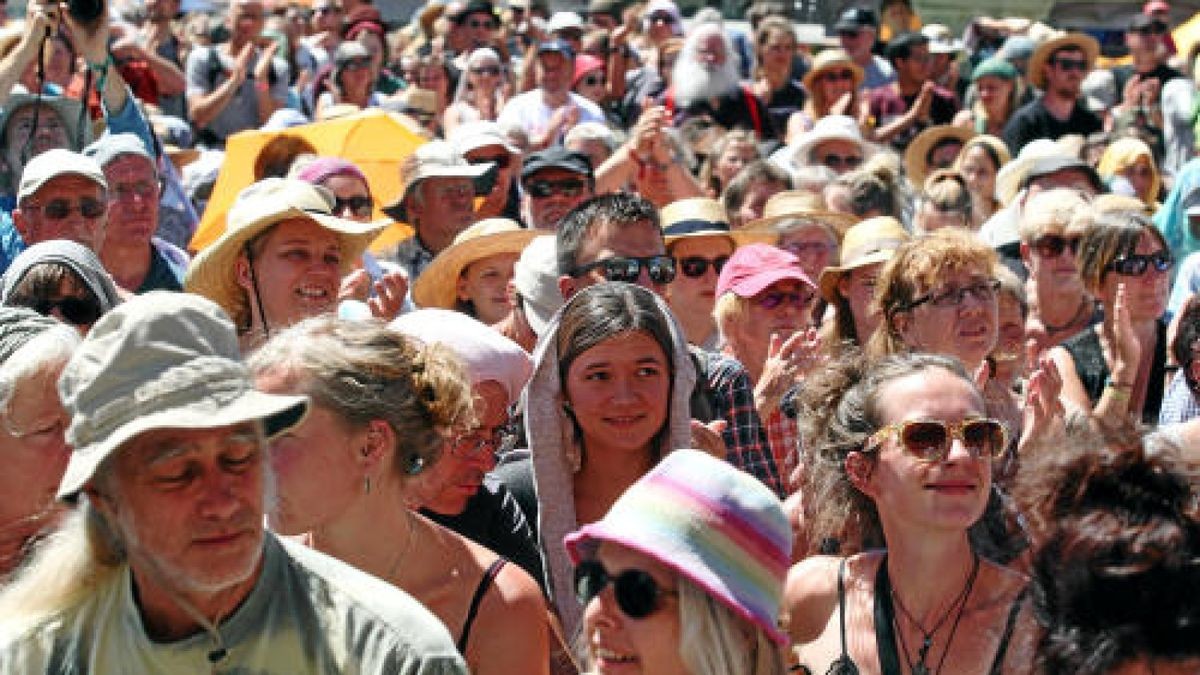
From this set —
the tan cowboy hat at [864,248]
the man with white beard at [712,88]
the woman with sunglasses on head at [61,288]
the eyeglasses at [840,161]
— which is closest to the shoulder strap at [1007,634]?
the woman with sunglasses on head at [61,288]

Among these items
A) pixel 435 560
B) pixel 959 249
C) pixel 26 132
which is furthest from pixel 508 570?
pixel 26 132

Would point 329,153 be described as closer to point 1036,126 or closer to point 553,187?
point 553,187

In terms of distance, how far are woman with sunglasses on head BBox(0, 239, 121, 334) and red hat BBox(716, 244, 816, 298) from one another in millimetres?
1973

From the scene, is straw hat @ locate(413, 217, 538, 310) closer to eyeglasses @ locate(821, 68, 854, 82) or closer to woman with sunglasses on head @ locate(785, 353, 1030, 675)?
woman with sunglasses on head @ locate(785, 353, 1030, 675)

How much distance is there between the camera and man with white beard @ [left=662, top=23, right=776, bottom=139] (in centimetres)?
1252

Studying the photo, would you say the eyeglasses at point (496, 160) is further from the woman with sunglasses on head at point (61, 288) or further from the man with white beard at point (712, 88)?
the woman with sunglasses on head at point (61, 288)

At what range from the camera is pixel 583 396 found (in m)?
5.23

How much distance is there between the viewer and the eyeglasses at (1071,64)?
13734mm

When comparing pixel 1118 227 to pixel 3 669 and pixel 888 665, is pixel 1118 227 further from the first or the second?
pixel 3 669

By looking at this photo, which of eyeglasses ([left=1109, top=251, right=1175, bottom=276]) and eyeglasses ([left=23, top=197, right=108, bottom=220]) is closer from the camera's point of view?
eyeglasses ([left=1109, top=251, right=1175, bottom=276])

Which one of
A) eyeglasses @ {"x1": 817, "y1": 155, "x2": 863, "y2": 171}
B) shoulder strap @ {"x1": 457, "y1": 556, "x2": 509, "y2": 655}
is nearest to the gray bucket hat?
shoulder strap @ {"x1": 457, "y1": 556, "x2": 509, "y2": 655}

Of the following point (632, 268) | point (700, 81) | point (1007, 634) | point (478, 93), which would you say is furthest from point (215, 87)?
point (1007, 634)

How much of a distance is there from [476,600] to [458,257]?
3829mm

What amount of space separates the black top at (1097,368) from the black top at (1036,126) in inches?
248
